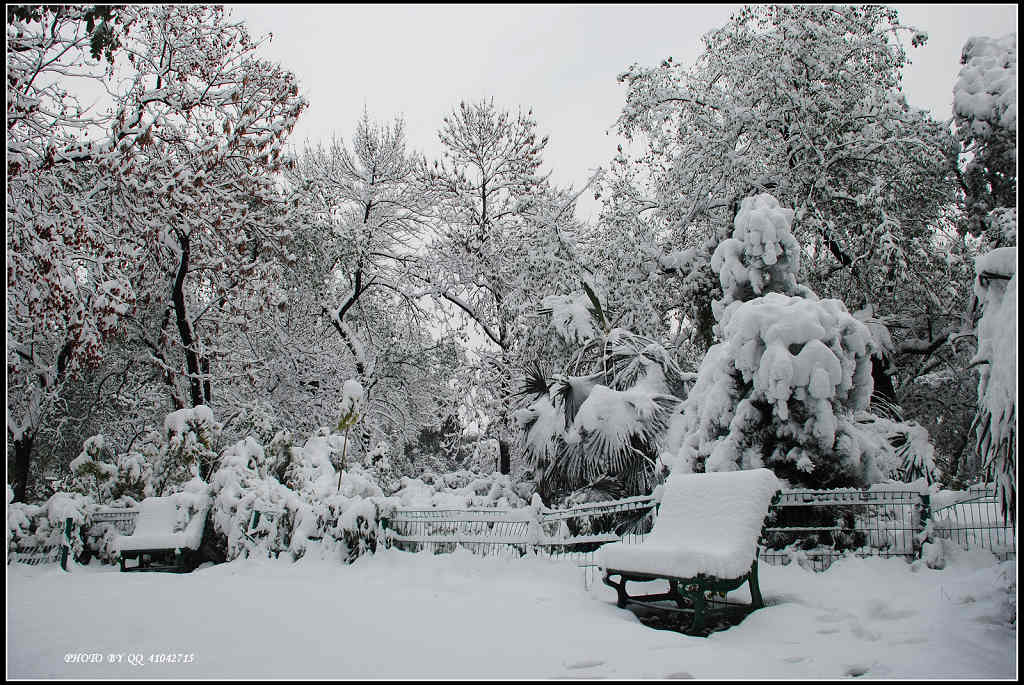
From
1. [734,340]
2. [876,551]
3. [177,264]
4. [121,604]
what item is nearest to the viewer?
[121,604]

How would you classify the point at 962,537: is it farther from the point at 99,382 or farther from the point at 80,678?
the point at 99,382

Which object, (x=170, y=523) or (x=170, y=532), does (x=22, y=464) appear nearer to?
(x=170, y=523)

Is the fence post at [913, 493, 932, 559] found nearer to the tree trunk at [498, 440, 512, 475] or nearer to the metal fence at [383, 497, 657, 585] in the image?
the metal fence at [383, 497, 657, 585]

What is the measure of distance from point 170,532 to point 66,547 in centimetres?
221

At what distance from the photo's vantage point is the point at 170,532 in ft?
32.7

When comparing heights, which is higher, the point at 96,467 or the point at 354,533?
the point at 96,467

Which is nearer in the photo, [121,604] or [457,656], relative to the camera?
[457,656]

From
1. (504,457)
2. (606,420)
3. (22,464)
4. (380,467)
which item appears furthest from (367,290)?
(606,420)

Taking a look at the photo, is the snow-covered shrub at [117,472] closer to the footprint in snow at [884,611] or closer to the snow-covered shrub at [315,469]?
the snow-covered shrub at [315,469]

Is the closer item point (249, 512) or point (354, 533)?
point (354, 533)

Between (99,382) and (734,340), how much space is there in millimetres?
16543

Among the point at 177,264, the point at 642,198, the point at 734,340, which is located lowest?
the point at 734,340

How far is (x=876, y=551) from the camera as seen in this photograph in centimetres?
673

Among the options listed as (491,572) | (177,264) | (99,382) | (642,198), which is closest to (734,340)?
(491,572)
